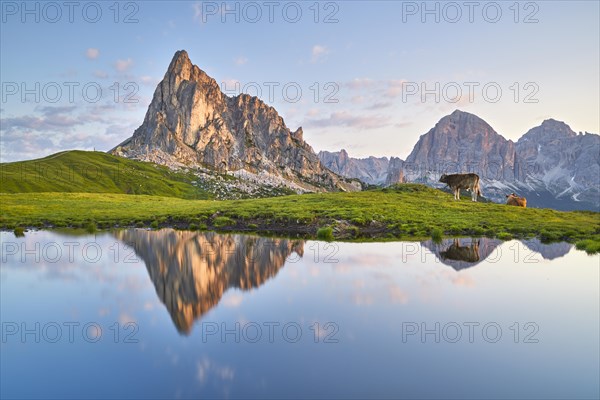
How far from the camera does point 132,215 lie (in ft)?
197

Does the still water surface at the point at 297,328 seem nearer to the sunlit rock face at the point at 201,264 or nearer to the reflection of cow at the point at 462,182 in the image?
the sunlit rock face at the point at 201,264

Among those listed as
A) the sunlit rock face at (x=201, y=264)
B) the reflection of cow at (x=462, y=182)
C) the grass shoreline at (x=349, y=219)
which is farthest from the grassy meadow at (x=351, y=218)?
the sunlit rock face at (x=201, y=264)

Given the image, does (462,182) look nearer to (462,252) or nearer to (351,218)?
(351,218)

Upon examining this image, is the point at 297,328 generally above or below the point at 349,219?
below

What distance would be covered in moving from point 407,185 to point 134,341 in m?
71.2

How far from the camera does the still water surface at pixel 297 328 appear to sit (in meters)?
10.6

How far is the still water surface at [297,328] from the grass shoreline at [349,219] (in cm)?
1627

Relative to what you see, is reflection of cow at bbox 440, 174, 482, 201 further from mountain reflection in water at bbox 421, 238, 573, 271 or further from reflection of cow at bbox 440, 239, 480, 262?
reflection of cow at bbox 440, 239, 480, 262

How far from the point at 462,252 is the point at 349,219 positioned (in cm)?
1827

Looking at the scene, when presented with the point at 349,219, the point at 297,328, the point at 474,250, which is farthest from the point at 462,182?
the point at 297,328

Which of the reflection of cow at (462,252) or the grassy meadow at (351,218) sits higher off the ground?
the grassy meadow at (351,218)

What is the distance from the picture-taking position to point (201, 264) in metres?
25.7

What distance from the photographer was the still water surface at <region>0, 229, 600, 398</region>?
1056 cm

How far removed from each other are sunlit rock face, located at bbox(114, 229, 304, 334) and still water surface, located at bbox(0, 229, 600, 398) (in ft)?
0.49
